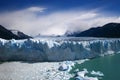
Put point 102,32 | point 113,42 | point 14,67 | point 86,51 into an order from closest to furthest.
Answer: point 14,67, point 86,51, point 113,42, point 102,32

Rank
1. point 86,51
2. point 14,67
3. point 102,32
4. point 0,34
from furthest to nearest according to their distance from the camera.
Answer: point 102,32 < point 0,34 < point 86,51 < point 14,67

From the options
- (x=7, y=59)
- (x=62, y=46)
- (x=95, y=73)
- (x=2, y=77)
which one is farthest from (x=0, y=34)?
(x=95, y=73)

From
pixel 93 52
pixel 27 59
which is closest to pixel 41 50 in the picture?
pixel 27 59

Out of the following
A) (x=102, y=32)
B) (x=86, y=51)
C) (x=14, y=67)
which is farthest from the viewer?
(x=102, y=32)

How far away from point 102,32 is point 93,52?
1182 inches

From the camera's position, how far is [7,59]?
22.0 m

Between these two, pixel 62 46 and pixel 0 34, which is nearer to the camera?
pixel 62 46

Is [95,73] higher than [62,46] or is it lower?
lower

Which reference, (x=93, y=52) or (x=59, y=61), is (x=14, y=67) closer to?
(x=59, y=61)

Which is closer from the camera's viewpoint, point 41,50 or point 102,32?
point 41,50

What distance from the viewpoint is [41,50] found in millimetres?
21453

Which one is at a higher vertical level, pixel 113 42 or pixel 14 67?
pixel 113 42

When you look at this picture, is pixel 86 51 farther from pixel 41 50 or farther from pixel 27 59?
pixel 27 59

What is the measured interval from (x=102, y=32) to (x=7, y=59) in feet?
111
